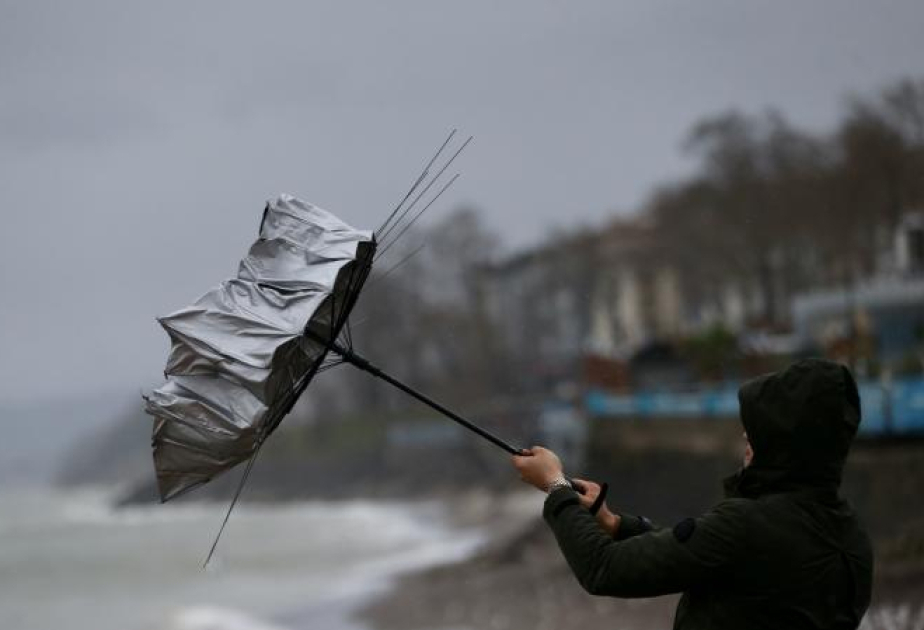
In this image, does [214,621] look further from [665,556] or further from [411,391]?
[665,556]

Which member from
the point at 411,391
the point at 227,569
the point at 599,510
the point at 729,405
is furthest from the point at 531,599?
the point at 599,510

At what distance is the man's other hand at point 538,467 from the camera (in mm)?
2920

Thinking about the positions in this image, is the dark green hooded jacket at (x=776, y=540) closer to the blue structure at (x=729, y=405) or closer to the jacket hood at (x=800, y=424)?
the jacket hood at (x=800, y=424)

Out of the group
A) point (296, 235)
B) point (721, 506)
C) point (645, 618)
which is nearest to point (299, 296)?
point (296, 235)

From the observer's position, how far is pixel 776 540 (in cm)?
255

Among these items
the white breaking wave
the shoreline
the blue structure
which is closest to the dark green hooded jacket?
the blue structure

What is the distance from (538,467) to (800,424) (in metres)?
0.67

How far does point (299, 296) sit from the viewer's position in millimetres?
3410

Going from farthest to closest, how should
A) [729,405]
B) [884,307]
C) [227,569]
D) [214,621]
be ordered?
[884,307] → [227,569] → [729,405] → [214,621]

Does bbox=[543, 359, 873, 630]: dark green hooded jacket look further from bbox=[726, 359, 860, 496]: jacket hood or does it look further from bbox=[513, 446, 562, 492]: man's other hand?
bbox=[513, 446, 562, 492]: man's other hand

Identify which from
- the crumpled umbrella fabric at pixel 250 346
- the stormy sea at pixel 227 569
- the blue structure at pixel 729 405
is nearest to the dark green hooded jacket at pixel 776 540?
the crumpled umbrella fabric at pixel 250 346

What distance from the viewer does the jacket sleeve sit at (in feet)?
8.34

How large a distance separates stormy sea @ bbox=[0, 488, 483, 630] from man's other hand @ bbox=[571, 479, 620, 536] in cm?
1797

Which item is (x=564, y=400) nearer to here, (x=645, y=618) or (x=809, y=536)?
(x=645, y=618)
